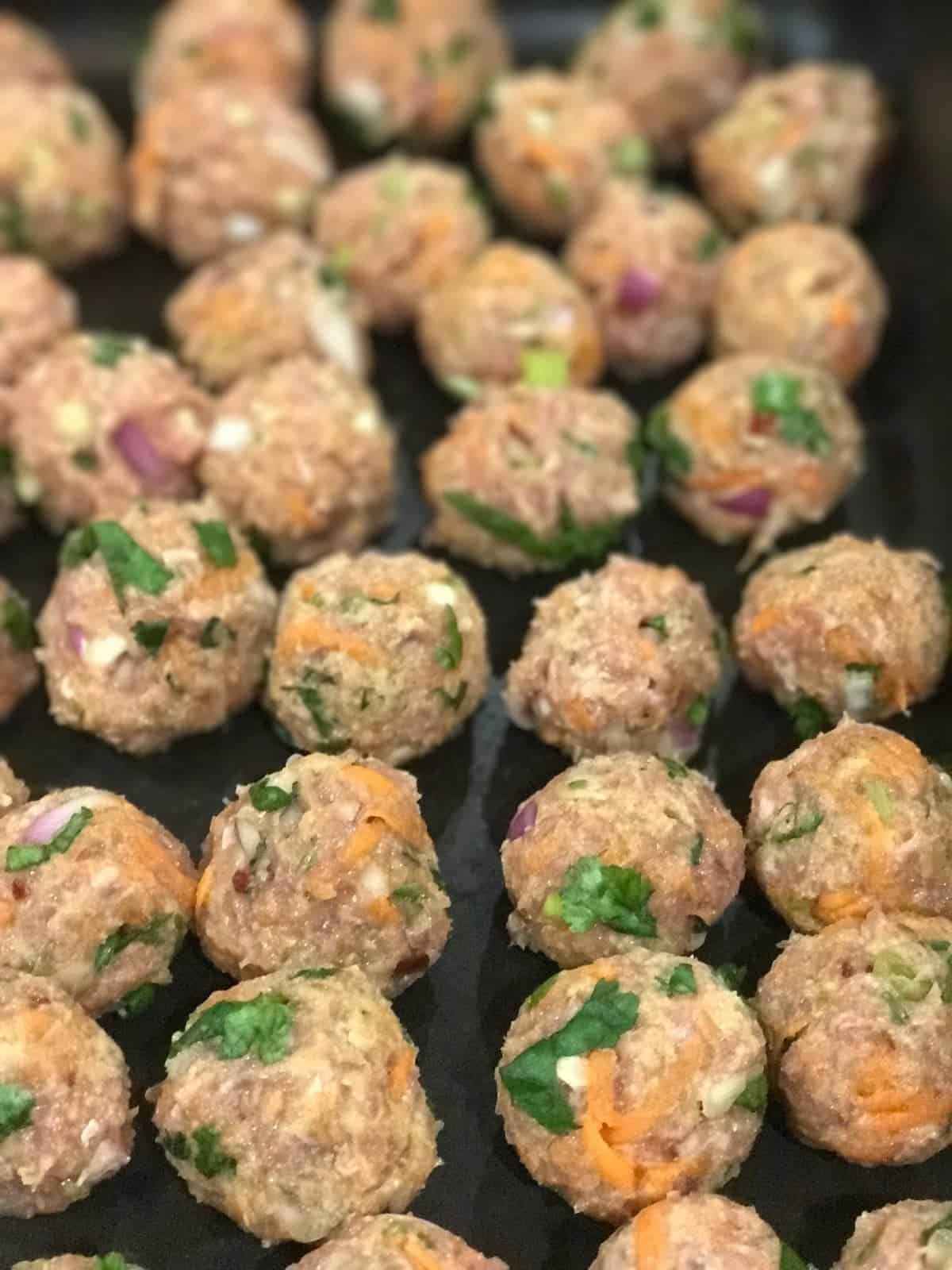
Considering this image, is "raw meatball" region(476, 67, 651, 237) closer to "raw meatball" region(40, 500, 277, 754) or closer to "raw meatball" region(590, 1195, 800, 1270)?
"raw meatball" region(40, 500, 277, 754)

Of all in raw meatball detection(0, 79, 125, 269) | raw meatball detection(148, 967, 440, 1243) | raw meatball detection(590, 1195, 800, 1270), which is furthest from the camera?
raw meatball detection(0, 79, 125, 269)

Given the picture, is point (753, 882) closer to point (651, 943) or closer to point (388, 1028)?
point (651, 943)

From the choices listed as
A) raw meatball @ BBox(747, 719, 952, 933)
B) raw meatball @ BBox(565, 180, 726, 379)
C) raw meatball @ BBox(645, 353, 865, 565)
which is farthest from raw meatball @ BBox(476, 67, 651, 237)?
raw meatball @ BBox(747, 719, 952, 933)

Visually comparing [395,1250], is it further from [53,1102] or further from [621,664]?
[621,664]

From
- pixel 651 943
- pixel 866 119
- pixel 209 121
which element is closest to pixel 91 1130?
pixel 651 943

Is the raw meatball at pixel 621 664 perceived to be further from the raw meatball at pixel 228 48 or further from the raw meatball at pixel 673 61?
the raw meatball at pixel 228 48

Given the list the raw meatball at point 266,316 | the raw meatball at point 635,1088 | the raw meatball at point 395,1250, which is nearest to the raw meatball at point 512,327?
the raw meatball at point 266,316

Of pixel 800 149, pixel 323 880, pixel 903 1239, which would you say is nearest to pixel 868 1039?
pixel 903 1239
